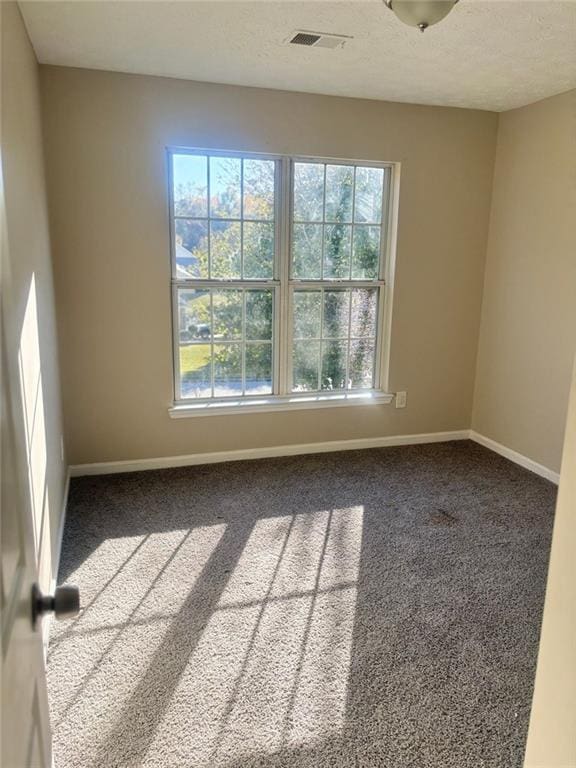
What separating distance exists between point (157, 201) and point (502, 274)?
252cm

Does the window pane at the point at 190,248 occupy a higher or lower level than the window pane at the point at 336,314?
higher

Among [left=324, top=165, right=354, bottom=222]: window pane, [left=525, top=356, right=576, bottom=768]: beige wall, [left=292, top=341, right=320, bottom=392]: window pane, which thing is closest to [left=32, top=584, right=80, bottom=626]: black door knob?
[left=525, top=356, right=576, bottom=768]: beige wall

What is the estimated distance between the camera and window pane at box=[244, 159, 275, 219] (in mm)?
3629

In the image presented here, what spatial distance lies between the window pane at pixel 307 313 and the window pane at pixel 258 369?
0.85 ft

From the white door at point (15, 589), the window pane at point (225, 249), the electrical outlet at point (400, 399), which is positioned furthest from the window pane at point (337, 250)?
the white door at point (15, 589)

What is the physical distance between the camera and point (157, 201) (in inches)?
134

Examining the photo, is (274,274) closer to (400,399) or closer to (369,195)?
(369,195)

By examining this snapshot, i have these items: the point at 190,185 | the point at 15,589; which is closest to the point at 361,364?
the point at 190,185

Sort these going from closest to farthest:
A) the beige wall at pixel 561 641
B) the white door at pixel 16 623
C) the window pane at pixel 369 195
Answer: the white door at pixel 16 623 < the beige wall at pixel 561 641 < the window pane at pixel 369 195

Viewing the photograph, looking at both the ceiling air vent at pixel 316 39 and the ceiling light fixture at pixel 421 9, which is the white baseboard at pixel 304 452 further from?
the ceiling light fixture at pixel 421 9

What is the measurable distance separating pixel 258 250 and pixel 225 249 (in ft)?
0.76

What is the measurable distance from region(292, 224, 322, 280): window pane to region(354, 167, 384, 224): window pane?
338mm

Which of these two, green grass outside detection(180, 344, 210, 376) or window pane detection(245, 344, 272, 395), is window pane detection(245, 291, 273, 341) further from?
green grass outside detection(180, 344, 210, 376)

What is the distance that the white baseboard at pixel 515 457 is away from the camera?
370cm
